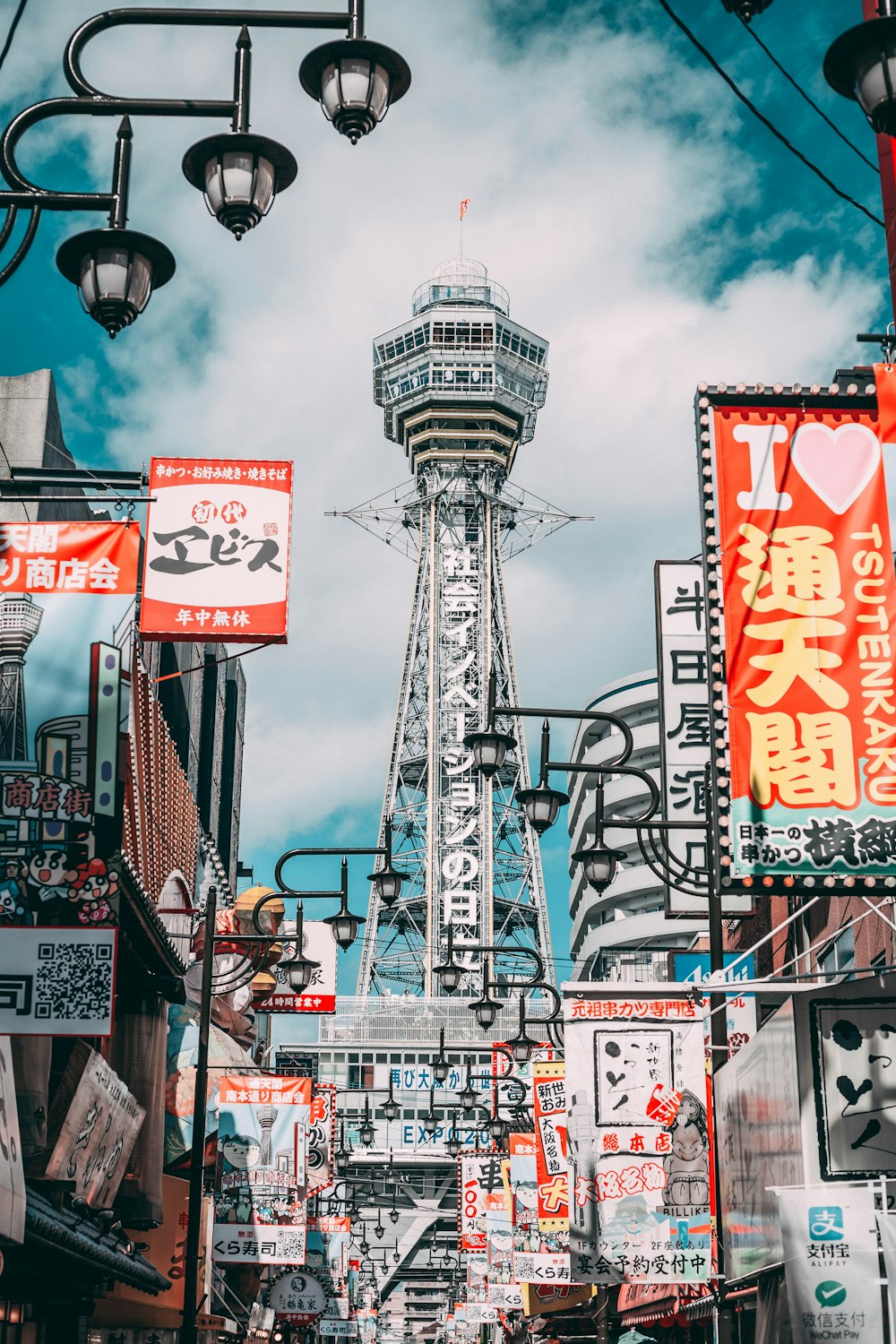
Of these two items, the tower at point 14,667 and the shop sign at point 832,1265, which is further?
the tower at point 14,667

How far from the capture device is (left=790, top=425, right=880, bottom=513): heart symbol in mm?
11883

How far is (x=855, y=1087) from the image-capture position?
12.3 metres

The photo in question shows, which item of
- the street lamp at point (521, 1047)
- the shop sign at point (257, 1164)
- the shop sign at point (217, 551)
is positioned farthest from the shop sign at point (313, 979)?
the shop sign at point (217, 551)

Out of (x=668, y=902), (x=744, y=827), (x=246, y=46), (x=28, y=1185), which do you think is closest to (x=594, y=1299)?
(x=668, y=902)

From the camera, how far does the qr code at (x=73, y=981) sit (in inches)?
519

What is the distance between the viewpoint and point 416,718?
151 m

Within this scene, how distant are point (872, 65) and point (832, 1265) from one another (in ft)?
26.7

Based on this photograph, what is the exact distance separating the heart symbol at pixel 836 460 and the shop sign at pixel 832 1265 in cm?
519

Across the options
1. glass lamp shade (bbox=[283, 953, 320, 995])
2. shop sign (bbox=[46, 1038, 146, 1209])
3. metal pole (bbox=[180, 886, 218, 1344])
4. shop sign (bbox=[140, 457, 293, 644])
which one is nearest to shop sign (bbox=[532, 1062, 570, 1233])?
glass lamp shade (bbox=[283, 953, 320, 995])

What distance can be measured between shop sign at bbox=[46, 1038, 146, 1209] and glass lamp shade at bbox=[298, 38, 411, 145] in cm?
1386

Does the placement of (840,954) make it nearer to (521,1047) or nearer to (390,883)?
(390,883)

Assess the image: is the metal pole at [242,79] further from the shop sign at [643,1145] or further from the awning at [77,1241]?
the shop sign at [643,1145]

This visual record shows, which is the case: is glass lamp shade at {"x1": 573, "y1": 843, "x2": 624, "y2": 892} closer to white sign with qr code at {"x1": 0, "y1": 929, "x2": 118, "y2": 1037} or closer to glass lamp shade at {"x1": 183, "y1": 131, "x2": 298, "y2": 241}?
white sign with qr code at {"x1": 0, "y1": 929, "x2": 118, "y2": 1037}

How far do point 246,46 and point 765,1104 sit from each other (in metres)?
10.6
